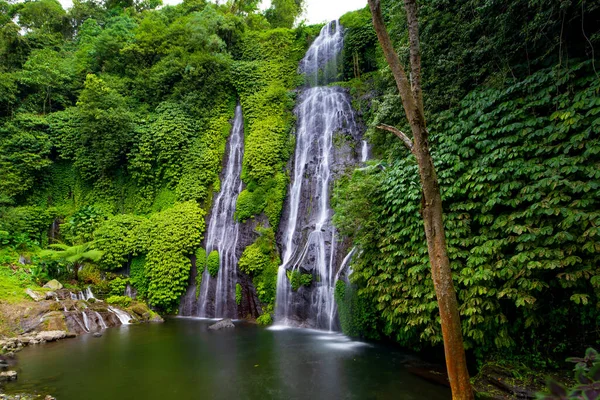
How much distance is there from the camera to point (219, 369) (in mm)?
6582

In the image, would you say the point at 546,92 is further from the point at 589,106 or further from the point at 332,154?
the point at 332,154

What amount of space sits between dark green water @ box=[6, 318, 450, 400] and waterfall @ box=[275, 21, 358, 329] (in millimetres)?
1158

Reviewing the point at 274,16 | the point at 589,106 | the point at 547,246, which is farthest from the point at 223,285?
the point at 274,16

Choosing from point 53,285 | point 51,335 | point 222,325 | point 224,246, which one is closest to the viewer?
point 51,335

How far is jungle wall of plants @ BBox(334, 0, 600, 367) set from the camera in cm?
451

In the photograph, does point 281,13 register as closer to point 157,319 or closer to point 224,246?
point 224,246

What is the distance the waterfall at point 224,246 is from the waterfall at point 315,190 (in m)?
2.11

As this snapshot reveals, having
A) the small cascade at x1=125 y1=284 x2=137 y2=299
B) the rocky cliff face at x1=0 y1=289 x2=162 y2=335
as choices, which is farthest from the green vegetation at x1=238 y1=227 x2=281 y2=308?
the small cascade at x1=125 y1=284 x2=137 y2=299

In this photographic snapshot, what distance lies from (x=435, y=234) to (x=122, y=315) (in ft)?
37.2

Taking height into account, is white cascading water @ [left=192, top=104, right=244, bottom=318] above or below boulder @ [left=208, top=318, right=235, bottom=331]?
above

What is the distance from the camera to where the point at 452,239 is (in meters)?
5.52

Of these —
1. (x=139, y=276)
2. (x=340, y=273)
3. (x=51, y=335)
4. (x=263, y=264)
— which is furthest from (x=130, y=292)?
(x=340, y=273)

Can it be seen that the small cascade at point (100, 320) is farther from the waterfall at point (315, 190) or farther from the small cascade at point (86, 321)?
the waterfall at point (315, 190)

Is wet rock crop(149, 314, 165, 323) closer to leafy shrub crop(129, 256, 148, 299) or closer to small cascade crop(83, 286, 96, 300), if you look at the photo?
leafy shrub crop(129, 256, 148, 299)
